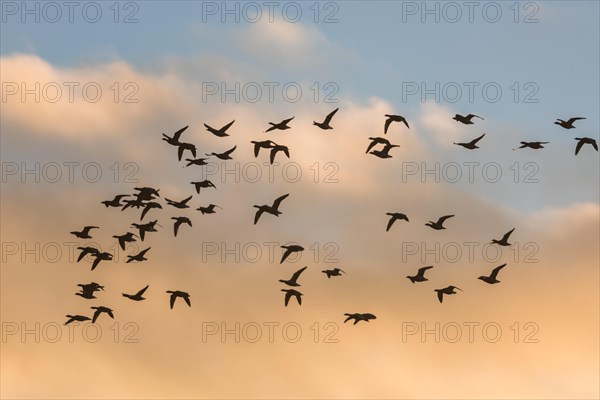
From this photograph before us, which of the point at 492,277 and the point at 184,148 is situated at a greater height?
the point at 184,148

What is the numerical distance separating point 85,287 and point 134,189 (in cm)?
868

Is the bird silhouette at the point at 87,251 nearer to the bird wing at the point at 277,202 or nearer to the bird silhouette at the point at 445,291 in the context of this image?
the bird wing at the point at 277,202

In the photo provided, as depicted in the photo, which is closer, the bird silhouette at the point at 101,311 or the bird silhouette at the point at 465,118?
the bird silhouette at the point at 465,118

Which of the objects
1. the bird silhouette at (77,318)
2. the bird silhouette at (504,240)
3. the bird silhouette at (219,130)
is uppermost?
the bird silhouette at (219,130)

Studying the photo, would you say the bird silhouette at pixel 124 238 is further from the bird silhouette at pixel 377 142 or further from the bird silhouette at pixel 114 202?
the bird silhouette at pixel 377 142

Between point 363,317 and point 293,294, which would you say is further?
point 293,294

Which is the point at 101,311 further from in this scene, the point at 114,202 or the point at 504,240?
the point at 504,240

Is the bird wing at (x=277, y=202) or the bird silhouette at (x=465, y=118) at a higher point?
the bird silhouette at (x=465, y=118)

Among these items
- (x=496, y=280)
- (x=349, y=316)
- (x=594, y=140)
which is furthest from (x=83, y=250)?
(x=594, y=140)

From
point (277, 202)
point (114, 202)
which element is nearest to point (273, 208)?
point (277, 202)

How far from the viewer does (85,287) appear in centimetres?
12238

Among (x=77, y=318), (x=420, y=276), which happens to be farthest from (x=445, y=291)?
(x=77, y=318)

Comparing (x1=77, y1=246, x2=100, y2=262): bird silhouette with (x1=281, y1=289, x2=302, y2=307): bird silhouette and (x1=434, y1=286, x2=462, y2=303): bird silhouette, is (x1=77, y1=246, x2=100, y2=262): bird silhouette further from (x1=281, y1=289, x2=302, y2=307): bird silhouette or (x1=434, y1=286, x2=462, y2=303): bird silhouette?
(x1=434, y1=286, x2=462, y2=303): bird silhouette

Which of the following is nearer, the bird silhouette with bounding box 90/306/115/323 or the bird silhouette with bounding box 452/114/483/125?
the bird silhouette with bounding box 452/114/483/125
